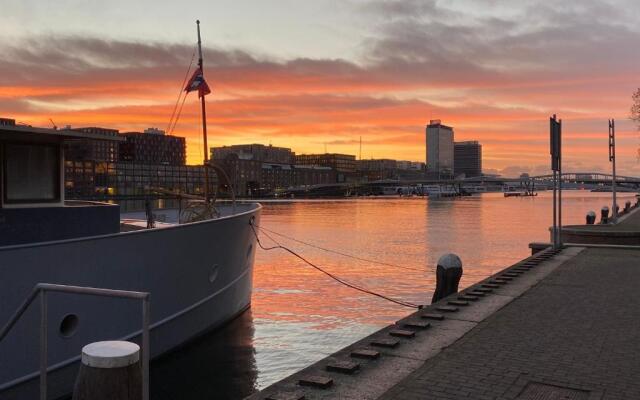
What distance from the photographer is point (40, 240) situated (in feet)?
29.9

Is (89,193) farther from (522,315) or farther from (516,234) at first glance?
(516,234)

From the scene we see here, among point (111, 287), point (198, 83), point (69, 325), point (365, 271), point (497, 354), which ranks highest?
point (198, 83)

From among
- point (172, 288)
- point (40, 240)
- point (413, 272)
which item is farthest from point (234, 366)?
point (413, 272)

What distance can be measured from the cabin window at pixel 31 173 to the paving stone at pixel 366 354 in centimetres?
568

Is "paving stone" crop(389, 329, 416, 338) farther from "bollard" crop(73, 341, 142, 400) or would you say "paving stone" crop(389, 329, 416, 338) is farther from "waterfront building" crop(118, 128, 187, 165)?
"waterfront building" crop(118, 128, 187, 165)

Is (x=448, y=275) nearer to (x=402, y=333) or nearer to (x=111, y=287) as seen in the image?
(x=402, y=333)

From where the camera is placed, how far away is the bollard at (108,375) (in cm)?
392

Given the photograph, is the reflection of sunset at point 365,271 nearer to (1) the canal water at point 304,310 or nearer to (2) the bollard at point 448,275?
(1) the canal water at point 304,310

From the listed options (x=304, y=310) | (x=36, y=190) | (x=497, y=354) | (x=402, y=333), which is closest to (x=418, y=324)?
(x=402, y=333)

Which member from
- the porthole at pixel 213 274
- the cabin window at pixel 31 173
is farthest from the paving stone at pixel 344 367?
the porthole at pixel 213 274

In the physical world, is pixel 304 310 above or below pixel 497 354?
below

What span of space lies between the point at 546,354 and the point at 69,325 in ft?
22.8

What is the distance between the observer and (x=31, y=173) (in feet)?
30.2

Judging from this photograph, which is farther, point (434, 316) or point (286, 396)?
point (434, 316)
